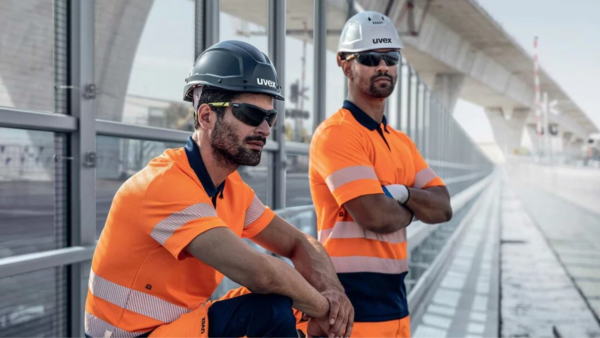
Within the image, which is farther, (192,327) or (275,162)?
(275,162)

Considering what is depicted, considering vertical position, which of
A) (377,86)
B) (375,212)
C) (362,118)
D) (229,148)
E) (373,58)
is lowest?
(375,212)

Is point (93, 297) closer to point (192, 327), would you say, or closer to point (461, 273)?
point (192, 327)

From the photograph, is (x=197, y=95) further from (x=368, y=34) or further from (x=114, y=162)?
(x=368, y=34)

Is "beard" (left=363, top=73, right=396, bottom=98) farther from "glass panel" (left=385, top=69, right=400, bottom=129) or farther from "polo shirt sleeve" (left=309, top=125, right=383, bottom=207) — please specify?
"glass panel" (left=385, top=69, right=400, bottom=129)

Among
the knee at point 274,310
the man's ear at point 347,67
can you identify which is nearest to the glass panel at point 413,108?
the man's ear at point 347,67

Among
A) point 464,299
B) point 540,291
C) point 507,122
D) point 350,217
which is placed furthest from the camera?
point 507,122

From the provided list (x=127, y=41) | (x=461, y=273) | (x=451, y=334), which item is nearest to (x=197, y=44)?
(x=127, y=41)

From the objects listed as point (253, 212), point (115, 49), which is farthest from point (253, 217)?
point (115, 49)

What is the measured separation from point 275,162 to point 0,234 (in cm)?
207

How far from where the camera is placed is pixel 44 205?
2156 mm

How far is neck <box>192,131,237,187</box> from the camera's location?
1859 millimetres

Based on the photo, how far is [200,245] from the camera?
1639mm

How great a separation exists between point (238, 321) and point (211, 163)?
0.45 metres

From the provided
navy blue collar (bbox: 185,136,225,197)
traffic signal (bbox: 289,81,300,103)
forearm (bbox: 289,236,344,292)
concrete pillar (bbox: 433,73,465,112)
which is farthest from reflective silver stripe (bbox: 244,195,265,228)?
concrete pillar (bbox: 433,73,465,112)
